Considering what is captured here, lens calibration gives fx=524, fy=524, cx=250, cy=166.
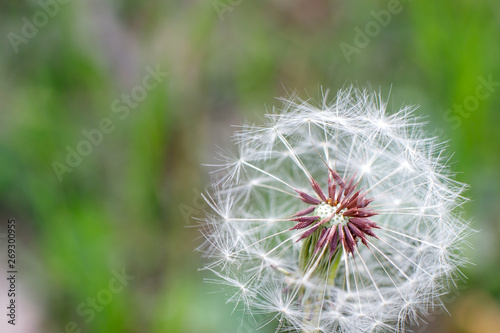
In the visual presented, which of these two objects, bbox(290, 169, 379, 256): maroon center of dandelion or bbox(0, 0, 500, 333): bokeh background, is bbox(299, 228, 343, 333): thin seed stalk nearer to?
bbox(290, 169, 379, 256): maroon center of dandelion

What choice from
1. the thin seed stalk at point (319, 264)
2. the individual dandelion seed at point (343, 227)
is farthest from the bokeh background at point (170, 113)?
the thin seed stalk at point (319, 264)

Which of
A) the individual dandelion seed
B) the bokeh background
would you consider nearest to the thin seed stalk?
the individual dandelion seed

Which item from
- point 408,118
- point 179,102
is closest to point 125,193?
point 179,102

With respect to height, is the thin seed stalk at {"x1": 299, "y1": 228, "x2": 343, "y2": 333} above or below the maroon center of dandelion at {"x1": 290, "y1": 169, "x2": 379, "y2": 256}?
below

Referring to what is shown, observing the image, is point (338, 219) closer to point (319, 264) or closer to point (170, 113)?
point (319, 264)

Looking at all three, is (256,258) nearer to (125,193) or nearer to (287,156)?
(287,156)

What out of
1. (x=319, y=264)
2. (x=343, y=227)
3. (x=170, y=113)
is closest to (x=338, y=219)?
(x=343, y=227)
